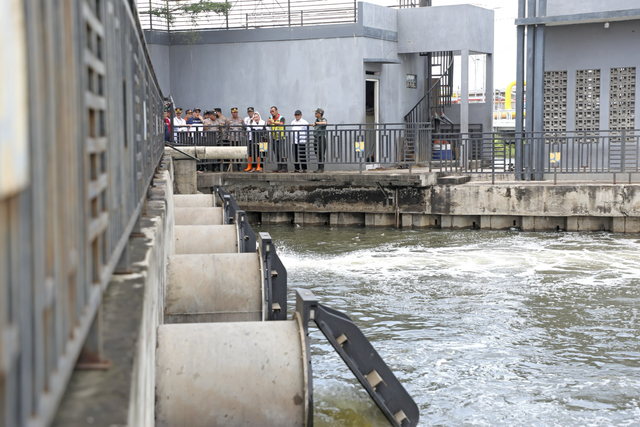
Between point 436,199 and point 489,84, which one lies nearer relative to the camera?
point 436,199

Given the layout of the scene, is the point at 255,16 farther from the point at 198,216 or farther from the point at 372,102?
the point at 198,216

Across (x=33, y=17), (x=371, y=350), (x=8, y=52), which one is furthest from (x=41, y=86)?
(x=371, y=350)

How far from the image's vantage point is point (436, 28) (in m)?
22.4

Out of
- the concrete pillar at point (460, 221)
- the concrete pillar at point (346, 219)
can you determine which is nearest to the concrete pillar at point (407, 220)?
the concrete pillar at point (460, 221)

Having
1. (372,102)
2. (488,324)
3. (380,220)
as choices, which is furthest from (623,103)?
(488,324)

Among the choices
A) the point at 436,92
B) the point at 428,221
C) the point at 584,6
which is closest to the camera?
the point at 428,221

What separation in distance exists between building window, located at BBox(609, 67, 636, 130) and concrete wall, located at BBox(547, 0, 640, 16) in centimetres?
154

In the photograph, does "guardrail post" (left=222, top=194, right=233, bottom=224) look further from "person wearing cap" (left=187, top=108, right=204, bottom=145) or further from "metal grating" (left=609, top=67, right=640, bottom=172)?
"metal grating" (left=609, top=67, right=640, bottom=172)

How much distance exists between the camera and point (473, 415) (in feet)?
18.4

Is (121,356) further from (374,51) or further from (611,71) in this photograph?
(374,51)

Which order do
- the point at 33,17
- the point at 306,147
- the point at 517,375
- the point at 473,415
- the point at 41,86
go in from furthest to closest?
1. the point at 306,147
2. the point at 517,375
3. the point at 473,415
4. the point at 41,86
5. the point at 33,17

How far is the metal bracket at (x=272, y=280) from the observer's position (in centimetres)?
622

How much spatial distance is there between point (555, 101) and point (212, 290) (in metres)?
14.5

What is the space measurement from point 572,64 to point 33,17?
1862cm
